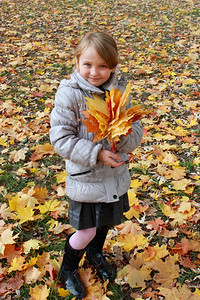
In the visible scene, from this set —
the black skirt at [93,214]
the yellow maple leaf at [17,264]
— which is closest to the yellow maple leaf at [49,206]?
the yellow maple leaf at [17,264]

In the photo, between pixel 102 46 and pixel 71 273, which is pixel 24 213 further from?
pixel 102 46

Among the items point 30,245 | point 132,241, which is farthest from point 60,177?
point 132,241

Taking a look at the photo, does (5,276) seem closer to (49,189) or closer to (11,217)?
(11,217)

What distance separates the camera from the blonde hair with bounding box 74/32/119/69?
1.54 meters

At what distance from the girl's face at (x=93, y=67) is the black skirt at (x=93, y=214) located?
0.71 metres

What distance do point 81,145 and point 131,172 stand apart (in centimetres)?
180

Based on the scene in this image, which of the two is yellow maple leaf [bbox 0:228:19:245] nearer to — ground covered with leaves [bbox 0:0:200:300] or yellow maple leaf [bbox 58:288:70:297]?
ground covered with leaves [bbox 0:0:200:300]

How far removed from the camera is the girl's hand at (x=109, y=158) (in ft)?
4.98

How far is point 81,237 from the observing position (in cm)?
184

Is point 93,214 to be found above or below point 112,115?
below

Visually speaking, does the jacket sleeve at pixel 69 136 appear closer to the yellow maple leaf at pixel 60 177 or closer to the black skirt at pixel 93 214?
the black skirt at pixel 93 214

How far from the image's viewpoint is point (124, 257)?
2.37 metres

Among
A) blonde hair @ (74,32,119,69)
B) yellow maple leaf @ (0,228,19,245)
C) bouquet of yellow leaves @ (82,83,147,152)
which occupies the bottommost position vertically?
yellow maple leaf @ (0,228,19,245)

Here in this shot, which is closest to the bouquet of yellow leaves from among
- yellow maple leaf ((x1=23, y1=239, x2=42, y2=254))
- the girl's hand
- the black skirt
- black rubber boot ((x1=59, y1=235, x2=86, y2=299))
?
the girl's hand
